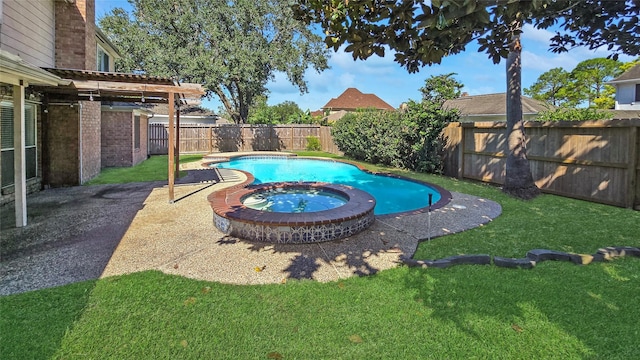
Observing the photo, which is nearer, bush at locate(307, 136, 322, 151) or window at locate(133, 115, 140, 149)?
window at locate(133, 115, 140, 149)

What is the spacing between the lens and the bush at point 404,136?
13.6 m

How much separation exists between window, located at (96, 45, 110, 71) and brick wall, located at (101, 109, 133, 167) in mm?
1949

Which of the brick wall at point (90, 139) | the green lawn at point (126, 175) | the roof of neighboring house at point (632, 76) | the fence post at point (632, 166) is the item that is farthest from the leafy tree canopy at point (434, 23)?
the roof of neighboring house at point (632, 76)

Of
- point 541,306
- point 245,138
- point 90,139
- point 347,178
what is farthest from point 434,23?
point 245,138

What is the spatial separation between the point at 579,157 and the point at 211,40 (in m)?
23.7

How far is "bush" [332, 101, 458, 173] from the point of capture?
13.6 metres

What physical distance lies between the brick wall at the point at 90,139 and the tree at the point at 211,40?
39.0ft

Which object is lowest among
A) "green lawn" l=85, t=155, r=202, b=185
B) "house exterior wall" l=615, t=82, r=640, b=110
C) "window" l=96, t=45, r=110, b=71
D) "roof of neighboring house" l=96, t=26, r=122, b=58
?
"green lawn" l=85, t=155, r=202, b=185

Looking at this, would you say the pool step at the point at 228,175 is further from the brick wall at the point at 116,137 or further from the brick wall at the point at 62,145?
the brick wall at the point at 116,137

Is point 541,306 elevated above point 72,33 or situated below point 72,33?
below

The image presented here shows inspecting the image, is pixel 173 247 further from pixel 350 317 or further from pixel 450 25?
pixel 450 25

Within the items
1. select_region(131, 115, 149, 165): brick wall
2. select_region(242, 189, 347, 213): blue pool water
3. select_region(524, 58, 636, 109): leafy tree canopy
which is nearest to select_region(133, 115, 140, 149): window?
select_region(131, 115, 149, 165): brick wall

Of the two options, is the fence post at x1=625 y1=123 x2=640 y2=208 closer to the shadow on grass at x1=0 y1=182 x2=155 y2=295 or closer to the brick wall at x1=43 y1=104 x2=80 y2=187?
the shadow on grass at x1=0 y1=182 x2=155 y2=295

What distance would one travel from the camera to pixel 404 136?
15023 mm
